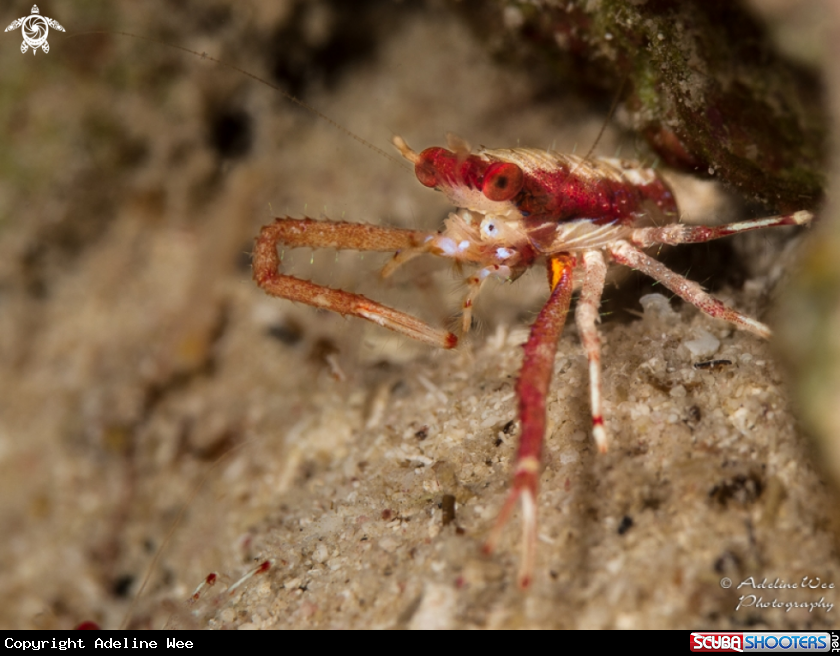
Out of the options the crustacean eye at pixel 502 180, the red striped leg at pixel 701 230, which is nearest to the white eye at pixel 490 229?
the crustacean eye at pixel 502 180

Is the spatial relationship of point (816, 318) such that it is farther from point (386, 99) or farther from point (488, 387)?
point (386, 99)

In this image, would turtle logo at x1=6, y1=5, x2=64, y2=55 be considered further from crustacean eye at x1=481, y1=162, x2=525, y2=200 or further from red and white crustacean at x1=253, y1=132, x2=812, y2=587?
crustacean eye at x1=481, y1=162, x2=525, y2=200

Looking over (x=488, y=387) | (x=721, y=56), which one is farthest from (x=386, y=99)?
(x=488, y=387)

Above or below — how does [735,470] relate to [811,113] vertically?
below

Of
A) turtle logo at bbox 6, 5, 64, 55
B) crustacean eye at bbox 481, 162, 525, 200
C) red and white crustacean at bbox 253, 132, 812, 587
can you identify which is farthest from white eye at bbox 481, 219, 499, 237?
turtle logo at bbox 6, 5, 64, 55

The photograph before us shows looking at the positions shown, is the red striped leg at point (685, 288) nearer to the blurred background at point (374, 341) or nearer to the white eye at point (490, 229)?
the blurred background at point (374, 341)

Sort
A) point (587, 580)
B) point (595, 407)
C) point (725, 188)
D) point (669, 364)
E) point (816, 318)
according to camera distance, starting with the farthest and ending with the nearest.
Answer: point (725, 188), point (669, 364), point (595, 407), point (587, 580), point (816, 318)

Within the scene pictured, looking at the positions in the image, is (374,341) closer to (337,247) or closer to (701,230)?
(337,247)

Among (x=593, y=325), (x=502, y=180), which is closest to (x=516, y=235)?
(x=502, y=180)

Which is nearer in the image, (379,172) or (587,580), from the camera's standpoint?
(587,580)
